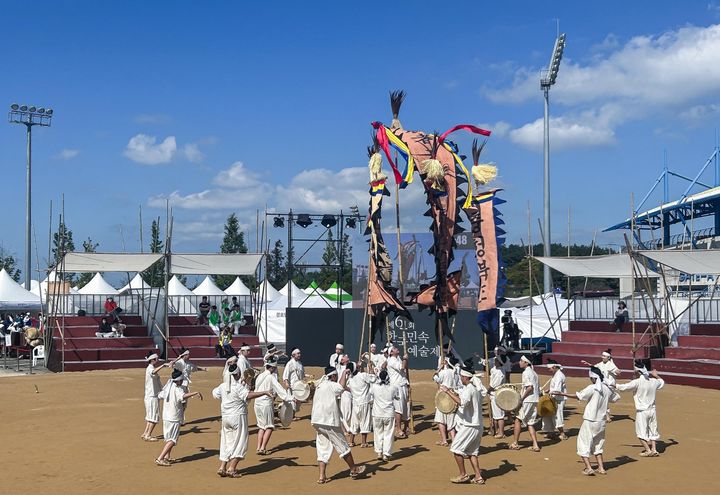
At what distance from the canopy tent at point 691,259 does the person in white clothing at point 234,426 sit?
14.5 meters

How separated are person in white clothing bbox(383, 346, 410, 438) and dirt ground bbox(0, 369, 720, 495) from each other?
0.37 m

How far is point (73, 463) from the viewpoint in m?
11.7

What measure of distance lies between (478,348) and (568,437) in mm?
11525

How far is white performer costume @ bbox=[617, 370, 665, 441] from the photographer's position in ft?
40.4

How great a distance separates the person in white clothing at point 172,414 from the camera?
11508mm

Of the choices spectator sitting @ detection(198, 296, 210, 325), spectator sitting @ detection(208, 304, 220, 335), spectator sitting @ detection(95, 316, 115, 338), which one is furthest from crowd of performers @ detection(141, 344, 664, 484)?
spectator sitting @ detection(198, 296, 210, 325)

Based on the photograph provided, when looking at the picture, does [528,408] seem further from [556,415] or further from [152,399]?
[152,399]

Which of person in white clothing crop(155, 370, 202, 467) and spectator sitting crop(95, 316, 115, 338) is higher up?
spectator sitting crop(95, 316, 115, 338)

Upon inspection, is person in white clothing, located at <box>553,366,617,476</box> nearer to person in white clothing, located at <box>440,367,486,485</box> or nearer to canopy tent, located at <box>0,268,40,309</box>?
person in white clothing, located at <box>440,367,486,485</box>

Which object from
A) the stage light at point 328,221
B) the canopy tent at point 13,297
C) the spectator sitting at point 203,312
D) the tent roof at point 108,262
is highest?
the stage light at point 328,221

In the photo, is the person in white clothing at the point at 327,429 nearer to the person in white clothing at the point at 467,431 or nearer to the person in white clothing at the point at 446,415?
the person in white clothing at the point at 467,431

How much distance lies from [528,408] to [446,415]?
56.3 inches

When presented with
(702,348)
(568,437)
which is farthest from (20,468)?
(702,348)

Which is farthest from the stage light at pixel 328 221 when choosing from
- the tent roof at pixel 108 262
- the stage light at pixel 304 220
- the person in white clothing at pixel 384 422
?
the person in white clothing at pixel 384 422
